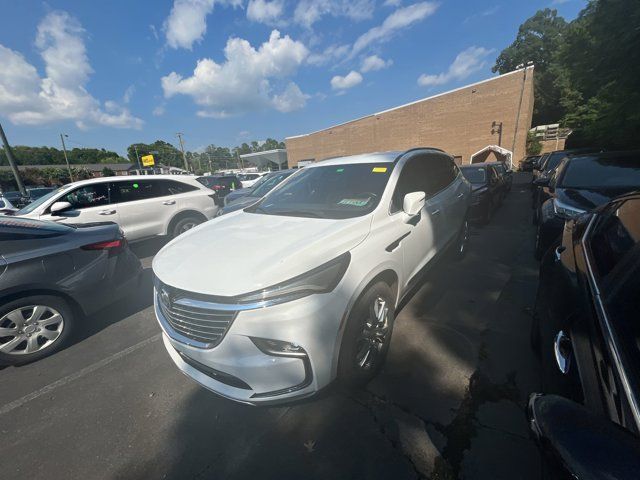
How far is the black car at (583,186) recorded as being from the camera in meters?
3.78

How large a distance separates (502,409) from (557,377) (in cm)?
81

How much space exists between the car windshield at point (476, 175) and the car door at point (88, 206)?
8.50 meters

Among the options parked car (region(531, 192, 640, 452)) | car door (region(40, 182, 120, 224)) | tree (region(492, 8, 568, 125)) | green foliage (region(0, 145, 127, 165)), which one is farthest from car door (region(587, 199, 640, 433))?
green foliage (region(0, 145, 127, 165))

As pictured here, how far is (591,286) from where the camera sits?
1.51m

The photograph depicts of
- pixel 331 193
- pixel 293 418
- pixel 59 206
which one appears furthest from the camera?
pixel 59 206

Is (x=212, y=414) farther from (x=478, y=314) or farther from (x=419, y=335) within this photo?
(x=478, y=314)

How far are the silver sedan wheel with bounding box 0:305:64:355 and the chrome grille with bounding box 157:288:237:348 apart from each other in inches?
78.8

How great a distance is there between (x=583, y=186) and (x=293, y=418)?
531 cm

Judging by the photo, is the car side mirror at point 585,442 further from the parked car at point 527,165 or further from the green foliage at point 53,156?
the green foliage at point 53,156

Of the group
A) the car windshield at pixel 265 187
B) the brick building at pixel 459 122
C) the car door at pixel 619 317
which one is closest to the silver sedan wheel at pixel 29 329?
the car door at pixel 619 317

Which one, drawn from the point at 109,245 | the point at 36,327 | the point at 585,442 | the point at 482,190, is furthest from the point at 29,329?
the point at 482,190

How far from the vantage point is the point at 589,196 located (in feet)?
12.8

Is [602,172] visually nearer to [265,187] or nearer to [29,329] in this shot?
[265,187]

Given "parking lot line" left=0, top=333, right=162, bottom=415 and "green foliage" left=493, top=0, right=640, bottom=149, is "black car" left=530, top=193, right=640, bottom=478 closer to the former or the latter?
"parking lot line" left=0, top=333, right=162, bottom=415
